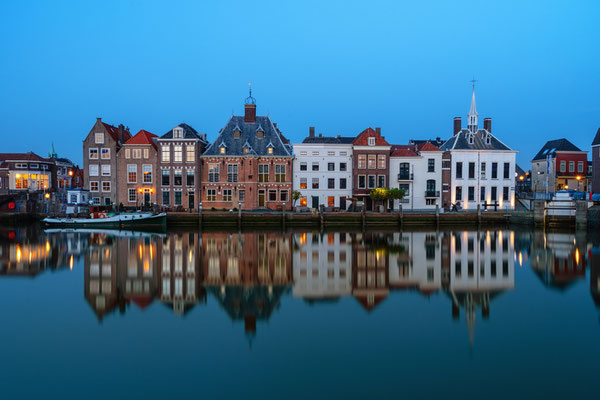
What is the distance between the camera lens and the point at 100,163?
54531 mm

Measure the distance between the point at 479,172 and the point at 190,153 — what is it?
3659cm

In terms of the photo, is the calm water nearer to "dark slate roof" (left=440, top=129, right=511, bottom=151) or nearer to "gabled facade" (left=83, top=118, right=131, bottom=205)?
"gabled facade" (left=83, top=118, right=131, bottom=205)

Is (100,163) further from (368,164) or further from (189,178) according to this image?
(368,164)

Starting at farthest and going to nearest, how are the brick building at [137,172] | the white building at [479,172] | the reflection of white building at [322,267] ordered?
the white building at [479,172] → the brick building at [137,172] → the reflection of white building at [322,267]

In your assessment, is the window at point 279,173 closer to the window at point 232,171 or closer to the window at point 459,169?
the window at point 232,171

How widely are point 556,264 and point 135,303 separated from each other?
22727 millimetres

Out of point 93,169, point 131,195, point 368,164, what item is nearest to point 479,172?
point 368,164

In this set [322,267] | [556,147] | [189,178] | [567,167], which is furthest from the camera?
[556,147]

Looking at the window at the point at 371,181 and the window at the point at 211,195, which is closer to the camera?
the window at the point at 211,195

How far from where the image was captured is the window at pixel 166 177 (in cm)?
5297

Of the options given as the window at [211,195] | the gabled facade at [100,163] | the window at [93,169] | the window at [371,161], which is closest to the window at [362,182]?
the window at [371,161]

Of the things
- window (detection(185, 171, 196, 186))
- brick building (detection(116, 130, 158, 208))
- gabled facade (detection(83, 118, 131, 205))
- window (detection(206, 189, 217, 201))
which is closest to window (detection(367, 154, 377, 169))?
window (detection(206, 189, 217, 201))

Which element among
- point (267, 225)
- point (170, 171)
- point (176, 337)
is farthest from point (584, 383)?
point (170, 171)

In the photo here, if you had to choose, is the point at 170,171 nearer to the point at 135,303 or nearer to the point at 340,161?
the point at 340,161
